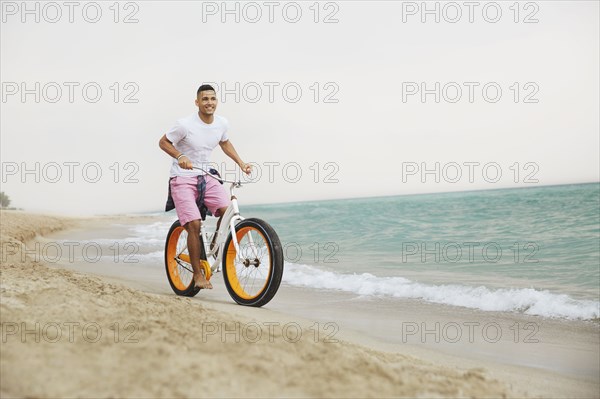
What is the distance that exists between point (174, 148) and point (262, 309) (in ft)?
5.78

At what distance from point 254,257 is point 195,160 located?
117 cm

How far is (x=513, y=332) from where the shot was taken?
3.96 m

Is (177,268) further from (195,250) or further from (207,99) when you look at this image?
(207,99)

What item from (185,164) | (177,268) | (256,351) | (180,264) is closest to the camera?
(256,351)

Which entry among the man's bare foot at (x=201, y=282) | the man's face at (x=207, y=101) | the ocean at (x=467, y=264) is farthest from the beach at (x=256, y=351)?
the man's face at (x=207, y=101)

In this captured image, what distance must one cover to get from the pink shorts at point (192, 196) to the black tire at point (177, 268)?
56 cm

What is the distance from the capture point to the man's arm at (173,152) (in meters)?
4.65

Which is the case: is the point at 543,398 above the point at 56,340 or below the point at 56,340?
below

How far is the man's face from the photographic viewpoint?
488cm

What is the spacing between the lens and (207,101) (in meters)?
4.89

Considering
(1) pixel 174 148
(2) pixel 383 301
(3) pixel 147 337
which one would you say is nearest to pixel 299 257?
(2) pixel 383 301

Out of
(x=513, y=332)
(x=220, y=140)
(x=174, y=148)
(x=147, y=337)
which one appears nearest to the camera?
(x=147, y=337)

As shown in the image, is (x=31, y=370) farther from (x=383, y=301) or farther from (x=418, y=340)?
(x=383, y=301)

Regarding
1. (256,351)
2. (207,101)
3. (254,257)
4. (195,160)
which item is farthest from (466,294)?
(256,351)
